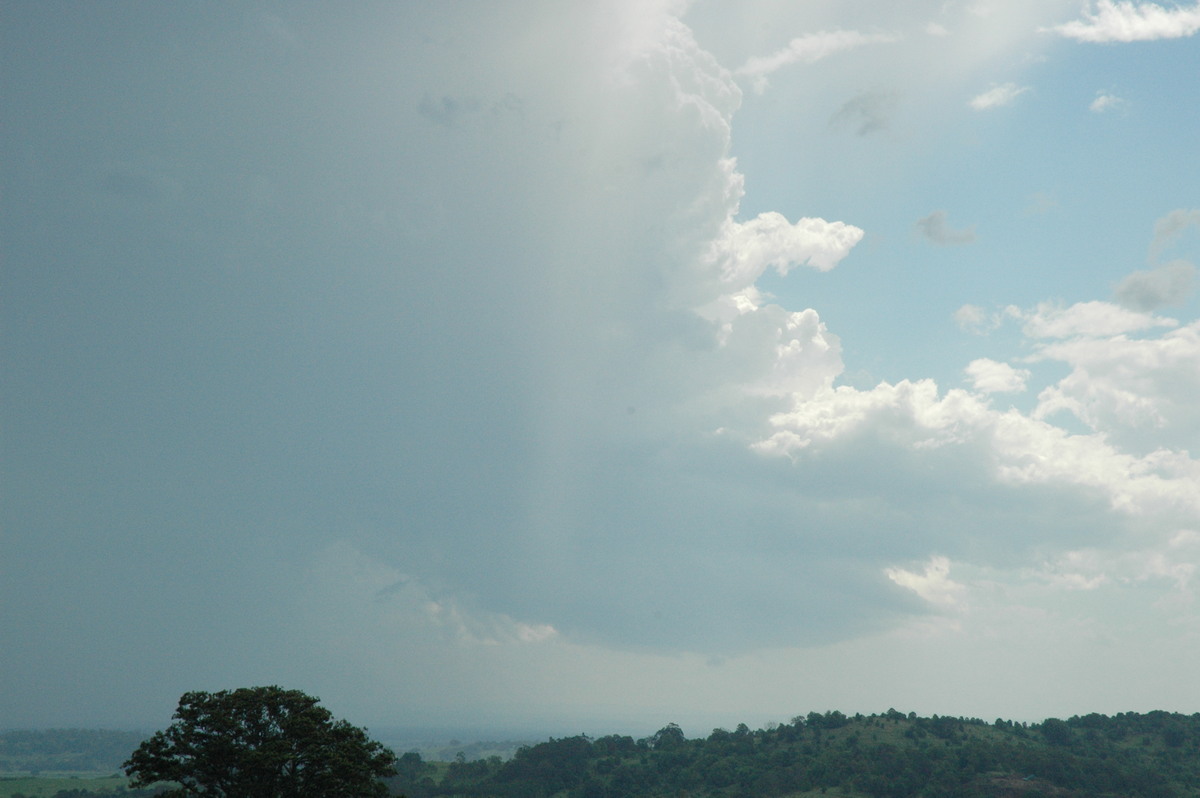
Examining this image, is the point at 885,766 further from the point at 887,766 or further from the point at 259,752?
the point at 259,752

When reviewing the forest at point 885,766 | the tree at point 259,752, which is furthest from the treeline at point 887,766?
the tree at point 259,752

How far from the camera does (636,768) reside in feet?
607

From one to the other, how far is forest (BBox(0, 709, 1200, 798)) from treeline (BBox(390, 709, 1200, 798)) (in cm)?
27

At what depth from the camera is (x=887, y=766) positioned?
162875mm

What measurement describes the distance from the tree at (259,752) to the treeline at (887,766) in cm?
12354

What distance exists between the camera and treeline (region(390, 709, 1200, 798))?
6038 inches

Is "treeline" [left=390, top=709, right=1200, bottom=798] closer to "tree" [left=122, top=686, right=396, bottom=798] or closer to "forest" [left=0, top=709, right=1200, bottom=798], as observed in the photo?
"forest" [left=0, top=709, right=1200, bottom=798]

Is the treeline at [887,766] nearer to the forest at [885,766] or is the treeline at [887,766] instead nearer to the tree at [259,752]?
the forest at [885,766]

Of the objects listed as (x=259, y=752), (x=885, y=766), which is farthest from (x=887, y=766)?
(x=259, y=752)

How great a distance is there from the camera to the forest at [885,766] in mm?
153375

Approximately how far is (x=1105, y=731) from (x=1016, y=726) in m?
22.4

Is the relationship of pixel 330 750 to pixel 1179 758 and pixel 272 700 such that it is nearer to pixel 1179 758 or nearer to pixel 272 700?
pixel 272 700

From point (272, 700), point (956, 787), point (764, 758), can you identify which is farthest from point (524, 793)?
point (272, 700)

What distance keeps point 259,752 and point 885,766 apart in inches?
5644
